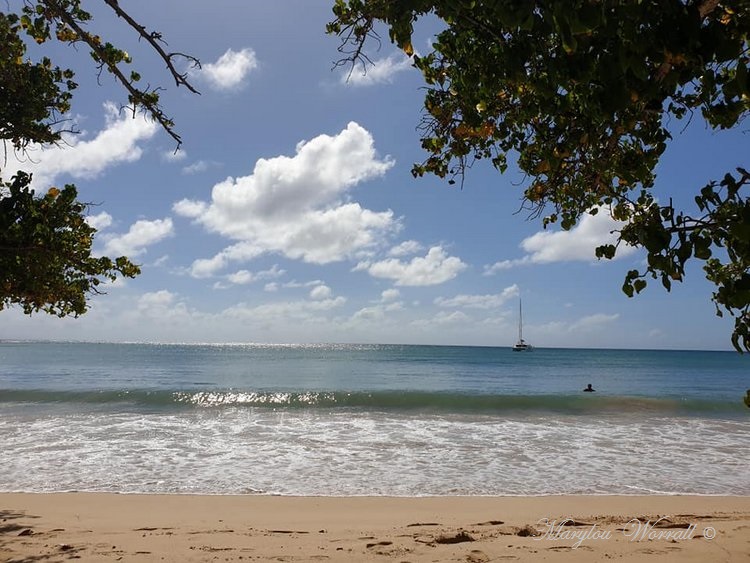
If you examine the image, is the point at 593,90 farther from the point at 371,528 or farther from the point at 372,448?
the point at 372,448

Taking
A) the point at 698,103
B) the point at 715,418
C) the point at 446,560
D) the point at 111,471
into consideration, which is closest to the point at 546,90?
the point at 698,103

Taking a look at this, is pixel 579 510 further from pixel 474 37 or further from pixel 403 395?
pixel 403 395

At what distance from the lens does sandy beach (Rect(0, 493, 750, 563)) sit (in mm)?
5984

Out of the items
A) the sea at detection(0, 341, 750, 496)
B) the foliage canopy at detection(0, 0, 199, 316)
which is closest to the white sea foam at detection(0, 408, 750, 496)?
the sea at detection(0, 341, 750, 496)

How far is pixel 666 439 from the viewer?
15508 millimetres

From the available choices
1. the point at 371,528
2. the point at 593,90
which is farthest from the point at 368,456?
the point at 593,90

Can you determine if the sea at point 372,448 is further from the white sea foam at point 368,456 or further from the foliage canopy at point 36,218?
the foliage canopy at point 36,218

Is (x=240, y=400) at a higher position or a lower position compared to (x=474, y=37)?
lower

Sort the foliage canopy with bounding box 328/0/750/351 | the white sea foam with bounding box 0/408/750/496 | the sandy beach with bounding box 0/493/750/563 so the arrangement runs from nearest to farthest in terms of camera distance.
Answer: the foliage canopy with bounding box 328/0/750/351, the sandy beach with bounding box 0/493/750/563, the white sea foam with bounding box 0/408/750/496

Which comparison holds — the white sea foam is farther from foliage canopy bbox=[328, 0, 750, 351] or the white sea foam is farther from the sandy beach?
foliage canopy bbox=[328, 0, 750, 351]

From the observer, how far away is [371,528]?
7.18 metres

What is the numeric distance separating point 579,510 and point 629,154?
22.1 ft

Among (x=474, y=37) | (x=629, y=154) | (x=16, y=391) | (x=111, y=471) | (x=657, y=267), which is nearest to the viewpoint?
(x=657, y=267)

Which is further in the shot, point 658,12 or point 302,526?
point 302,526
